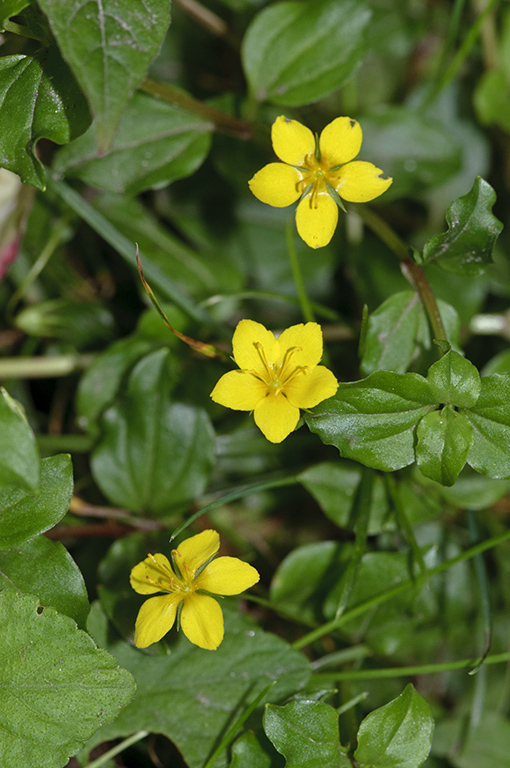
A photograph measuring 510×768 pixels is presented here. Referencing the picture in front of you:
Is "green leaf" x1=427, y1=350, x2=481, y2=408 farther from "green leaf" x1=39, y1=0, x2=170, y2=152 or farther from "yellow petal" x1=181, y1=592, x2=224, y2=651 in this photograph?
"green leaf" x1=39, y1=0, x2=170, y2=152

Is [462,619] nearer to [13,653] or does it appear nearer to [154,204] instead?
[13,653]

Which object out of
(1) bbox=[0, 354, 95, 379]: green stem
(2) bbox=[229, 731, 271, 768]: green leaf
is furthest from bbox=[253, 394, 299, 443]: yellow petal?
(1) bbox=[0, 354, 95, 379]: green stem

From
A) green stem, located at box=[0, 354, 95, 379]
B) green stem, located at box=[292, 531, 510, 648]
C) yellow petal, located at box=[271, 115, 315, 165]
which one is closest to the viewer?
yellow petal, located at box=[271, 115, 315, 165]

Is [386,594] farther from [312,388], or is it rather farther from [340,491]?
[312,388]

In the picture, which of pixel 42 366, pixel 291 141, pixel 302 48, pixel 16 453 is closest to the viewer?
pixel 16 453

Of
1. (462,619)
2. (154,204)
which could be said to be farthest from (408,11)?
(462,619)

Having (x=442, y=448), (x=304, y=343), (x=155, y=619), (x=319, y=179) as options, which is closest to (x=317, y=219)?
(x=319, y=179)

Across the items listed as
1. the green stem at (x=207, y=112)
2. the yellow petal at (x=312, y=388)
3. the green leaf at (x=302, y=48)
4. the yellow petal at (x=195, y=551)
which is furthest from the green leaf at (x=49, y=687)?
the green leaf at (x=302, y=48)
